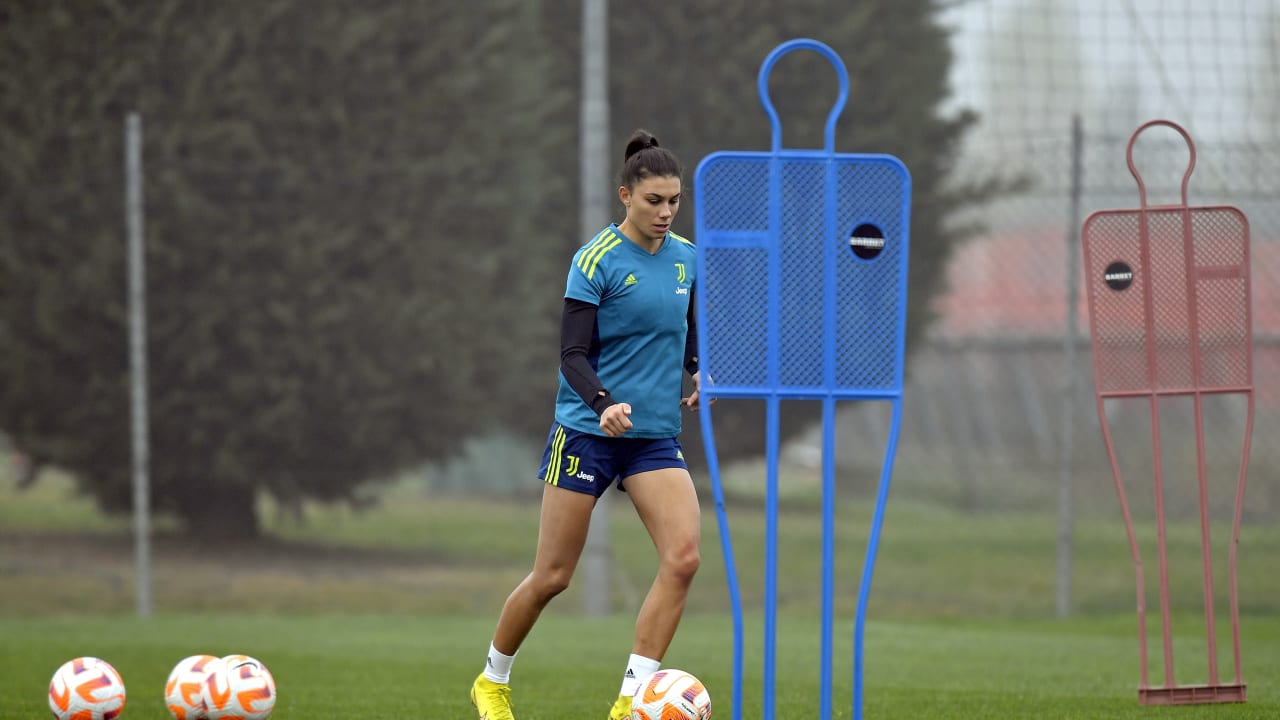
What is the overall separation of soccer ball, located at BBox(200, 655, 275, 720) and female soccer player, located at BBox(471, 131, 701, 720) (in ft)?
3.36

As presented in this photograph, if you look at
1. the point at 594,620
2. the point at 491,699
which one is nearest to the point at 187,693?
the point at 491,699

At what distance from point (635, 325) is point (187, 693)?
2069mm

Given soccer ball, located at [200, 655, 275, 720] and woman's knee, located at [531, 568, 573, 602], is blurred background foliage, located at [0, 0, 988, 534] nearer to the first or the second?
woman's knee, located at [531, 568, 573, 602]

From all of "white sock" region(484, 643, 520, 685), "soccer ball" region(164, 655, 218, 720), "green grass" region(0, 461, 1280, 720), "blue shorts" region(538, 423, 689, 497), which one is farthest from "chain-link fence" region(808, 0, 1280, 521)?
"soccer ball" region(164, 655, 218, 720)

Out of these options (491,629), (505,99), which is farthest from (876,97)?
(491,629)

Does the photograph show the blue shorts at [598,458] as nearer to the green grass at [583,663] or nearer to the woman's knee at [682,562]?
the woman's knee at [682,562]

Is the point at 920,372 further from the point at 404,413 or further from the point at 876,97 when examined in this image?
the point at 404,413

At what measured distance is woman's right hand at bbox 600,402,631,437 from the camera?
5562mm

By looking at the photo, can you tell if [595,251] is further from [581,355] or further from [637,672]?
[637,672]

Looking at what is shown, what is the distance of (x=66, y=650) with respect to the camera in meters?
10.4

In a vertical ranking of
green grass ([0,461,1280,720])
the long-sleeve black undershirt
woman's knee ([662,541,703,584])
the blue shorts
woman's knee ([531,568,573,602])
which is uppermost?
the long-sleeve black undershirt

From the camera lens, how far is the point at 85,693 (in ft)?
19.7

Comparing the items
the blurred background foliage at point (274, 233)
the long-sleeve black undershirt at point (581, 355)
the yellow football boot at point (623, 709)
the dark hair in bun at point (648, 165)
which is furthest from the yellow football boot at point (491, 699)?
the blurred background foliage at point (274, 233)

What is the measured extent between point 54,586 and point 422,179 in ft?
16.4
